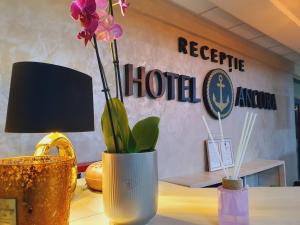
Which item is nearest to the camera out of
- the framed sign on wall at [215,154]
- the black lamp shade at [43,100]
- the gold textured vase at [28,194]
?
the gold textured vase at [28,194]

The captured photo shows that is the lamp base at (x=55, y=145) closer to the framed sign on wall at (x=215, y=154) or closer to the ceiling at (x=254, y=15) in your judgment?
the ceiling at (x=254, y=15)

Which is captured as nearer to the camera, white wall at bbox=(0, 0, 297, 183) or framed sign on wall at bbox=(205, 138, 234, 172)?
white wall at bbox=(0, 0, 297, 183)

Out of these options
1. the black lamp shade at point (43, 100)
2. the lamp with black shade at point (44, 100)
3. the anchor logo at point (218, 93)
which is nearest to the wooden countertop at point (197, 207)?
the lamp with black shade at point (44, 100)

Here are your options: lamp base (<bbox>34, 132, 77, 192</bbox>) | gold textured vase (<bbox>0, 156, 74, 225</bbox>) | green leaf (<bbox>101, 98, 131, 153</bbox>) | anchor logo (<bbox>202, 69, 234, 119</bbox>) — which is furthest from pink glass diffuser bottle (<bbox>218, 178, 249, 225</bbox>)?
anchor logo (<bbox>202, 69, 234, 119</bbox>)

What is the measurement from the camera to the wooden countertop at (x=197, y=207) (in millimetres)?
815

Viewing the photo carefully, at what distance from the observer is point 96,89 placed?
2213mm

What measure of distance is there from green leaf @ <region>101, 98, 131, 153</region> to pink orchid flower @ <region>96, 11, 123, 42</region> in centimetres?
19

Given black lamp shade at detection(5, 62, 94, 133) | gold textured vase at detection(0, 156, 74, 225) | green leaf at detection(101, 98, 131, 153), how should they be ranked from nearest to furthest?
gold textured vase at detection(0, 156, 74, 225)
green leaf at detection(101, 98, 131, 153)
black lamp shade at detection(5, 62, 94, 133)

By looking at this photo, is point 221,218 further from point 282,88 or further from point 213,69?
point 282,88

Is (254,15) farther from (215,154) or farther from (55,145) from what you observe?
(55,145)

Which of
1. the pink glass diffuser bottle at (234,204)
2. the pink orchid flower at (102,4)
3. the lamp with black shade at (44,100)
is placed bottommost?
the pink glass diffuser bottle at (234,204)

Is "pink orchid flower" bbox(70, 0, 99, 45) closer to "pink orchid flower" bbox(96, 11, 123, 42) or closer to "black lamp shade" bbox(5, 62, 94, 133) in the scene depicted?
"pink orchid flower" bbox(96, 11, 123, 42)

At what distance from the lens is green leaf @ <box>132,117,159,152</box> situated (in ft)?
2.66

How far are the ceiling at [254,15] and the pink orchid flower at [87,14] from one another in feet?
7.44
